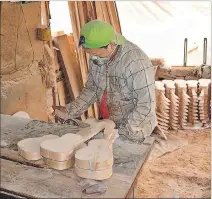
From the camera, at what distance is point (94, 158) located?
1.81 meters

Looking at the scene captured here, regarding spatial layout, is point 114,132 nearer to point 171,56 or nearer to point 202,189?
point 202,189

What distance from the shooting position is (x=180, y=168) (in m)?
5.13

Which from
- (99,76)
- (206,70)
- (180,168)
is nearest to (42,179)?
(99,76)

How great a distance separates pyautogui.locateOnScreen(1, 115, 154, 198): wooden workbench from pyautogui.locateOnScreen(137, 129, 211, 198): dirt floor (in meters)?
2.48

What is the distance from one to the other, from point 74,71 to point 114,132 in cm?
351

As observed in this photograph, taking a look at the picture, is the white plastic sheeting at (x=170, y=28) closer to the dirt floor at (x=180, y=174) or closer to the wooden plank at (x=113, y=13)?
the wooden plank at (x=113, y=13)

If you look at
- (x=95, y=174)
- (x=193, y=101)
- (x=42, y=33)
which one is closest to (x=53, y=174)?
(x=95, y=174)

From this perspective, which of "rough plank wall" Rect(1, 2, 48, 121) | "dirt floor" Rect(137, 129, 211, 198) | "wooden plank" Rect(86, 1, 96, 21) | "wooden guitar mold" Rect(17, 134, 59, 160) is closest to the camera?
"wooden guitar mold" Rect(17, 134, 59, 160)

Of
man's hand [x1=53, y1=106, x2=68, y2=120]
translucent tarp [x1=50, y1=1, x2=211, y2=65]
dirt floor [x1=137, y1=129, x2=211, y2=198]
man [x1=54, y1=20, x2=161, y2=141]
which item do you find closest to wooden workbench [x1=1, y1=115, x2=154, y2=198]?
man [x1=54, y1=20, x2=161, y2=141]

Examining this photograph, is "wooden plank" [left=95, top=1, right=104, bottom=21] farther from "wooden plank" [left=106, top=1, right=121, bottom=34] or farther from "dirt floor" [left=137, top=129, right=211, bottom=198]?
"dirt floor" [left=137, top=129, right=211, bottom=198]

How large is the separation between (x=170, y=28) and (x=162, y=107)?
90.6 inches

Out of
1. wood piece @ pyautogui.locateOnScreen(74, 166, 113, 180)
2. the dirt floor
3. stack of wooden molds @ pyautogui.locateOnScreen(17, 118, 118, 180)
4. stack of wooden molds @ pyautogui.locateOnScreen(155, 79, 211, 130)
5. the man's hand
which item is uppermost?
stack of wooden molds @ pyautogui.locateOnScreen(17, 118, 118, 180)

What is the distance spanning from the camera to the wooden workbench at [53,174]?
170cm

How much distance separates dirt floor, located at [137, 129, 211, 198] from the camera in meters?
4.54
